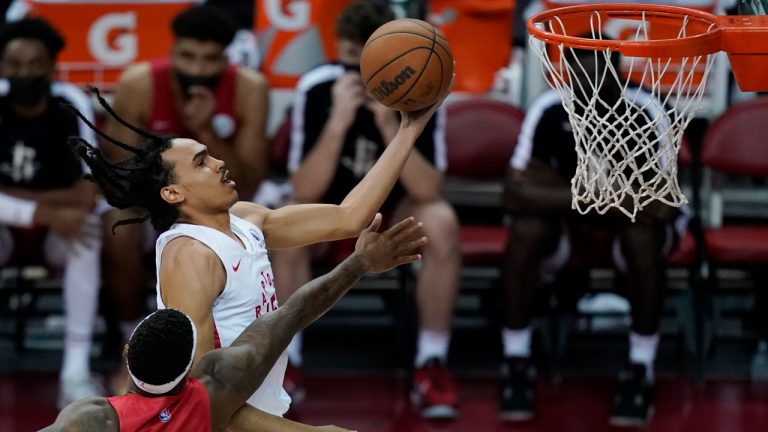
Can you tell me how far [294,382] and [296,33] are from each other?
5.47ft

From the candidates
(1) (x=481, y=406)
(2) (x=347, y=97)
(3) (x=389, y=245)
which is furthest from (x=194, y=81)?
(3) (x=389, y=245)

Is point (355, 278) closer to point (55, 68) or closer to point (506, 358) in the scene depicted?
point (506, 358)

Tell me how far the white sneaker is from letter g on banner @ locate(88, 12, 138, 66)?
5.02ft

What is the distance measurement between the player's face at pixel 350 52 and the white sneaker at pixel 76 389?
169cm

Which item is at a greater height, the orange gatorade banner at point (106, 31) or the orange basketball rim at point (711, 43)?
the orange basketball rim at point (711, 43)

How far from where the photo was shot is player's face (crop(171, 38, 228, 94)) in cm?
614

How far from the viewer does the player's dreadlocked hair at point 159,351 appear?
308 cm

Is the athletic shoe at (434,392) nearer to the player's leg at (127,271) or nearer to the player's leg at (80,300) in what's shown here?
the player's leg at (127,271)

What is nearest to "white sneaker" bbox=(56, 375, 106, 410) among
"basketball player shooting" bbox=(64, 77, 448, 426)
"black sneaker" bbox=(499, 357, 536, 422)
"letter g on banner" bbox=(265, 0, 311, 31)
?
"black sneaker" bbox=(499, 357, 536, 422)

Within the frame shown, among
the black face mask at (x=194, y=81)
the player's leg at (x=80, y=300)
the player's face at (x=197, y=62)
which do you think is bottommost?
the player's leg at (x=80, y=300)

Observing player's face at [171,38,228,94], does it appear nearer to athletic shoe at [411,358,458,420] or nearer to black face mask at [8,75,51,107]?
black face mask at [8,75,51,107]

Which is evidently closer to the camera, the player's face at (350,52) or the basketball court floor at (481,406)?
the basketball court floor at (481,406)

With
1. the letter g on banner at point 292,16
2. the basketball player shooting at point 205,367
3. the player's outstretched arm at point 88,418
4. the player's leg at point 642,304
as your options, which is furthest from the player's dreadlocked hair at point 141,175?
the letter g on banner at point 292,16

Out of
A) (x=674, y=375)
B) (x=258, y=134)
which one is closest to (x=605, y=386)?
(x=674, y=375)
